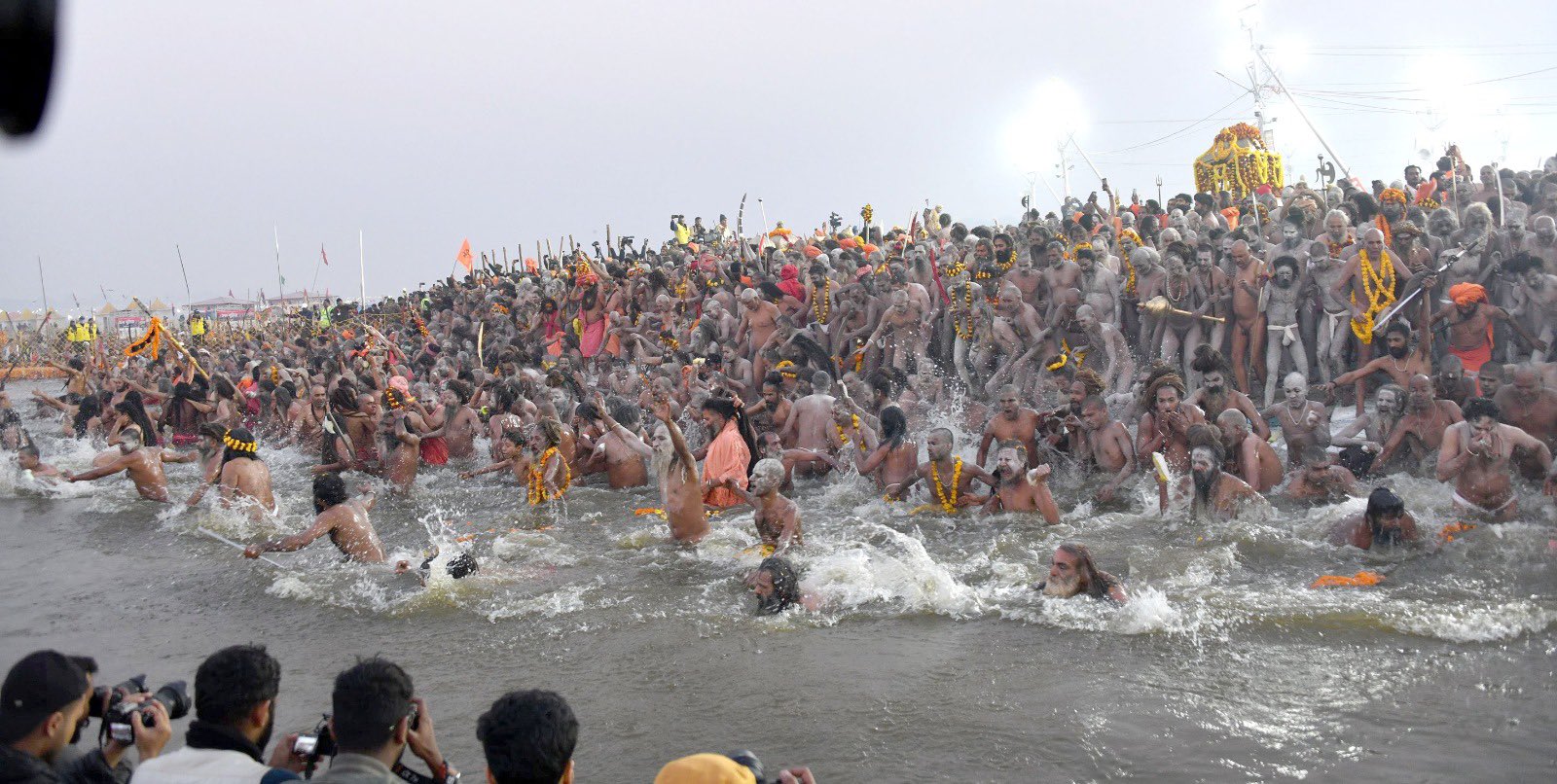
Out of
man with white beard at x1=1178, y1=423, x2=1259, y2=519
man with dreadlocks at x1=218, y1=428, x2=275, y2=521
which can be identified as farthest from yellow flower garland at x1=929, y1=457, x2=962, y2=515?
man with dreadlocks at x1=218, y1=428, x2=275, y2=521

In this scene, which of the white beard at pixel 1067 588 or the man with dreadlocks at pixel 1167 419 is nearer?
the white beard at pixel 1067 588

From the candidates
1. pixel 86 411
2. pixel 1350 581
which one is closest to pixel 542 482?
pixel 1350 581

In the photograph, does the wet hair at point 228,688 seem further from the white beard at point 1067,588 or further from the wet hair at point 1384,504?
the wet hair at point 1384,504

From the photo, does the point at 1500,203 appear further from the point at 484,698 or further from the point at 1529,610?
the point at 484,698

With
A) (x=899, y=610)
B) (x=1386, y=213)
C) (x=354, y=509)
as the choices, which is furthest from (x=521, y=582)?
(x=1386, y=213)

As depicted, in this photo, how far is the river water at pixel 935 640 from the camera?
4125 mm

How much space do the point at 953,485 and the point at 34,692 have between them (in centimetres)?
603

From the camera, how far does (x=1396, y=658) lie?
15.5 feet

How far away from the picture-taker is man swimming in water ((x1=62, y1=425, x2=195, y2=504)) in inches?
383

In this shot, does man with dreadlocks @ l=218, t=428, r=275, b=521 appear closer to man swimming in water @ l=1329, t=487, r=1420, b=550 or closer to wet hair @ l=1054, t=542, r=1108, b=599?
wet hair @ l=1054, t=542, r=1108, b=599

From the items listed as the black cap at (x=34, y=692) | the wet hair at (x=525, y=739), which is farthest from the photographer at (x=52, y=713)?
the wet hair at (x=525, y=739)

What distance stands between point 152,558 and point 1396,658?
841cm

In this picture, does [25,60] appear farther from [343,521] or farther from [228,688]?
[343,521]

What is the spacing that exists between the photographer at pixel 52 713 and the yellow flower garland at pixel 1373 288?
8421 millimetres
